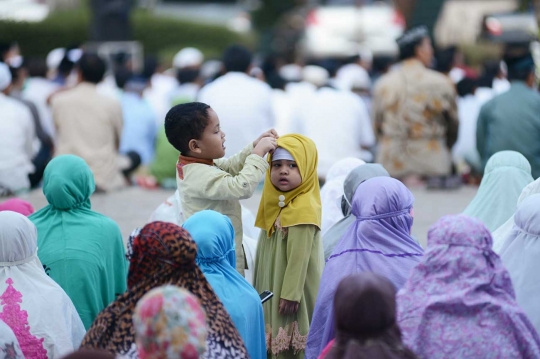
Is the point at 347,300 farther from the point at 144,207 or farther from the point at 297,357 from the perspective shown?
the point at 144,207

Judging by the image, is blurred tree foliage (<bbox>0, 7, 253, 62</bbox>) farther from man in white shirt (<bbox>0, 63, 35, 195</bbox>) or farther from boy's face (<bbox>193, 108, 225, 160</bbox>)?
boy's face (<bbox>193, 108, 225, 160</bbox>)

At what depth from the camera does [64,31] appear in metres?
22.4

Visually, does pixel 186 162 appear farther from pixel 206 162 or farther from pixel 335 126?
pixel 335 126

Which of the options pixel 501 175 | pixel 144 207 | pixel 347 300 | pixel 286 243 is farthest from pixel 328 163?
pixel 347 300

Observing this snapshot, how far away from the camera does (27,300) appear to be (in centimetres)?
402

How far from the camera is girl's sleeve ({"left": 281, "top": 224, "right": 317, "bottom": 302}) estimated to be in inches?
179

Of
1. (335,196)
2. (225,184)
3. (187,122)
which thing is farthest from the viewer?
(335,196)

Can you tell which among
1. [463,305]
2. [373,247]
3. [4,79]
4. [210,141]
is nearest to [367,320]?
[463,305]

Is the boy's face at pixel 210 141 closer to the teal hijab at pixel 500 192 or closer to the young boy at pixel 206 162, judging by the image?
the young boy at pixel 206 162

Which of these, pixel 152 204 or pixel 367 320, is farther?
pixel 152 204

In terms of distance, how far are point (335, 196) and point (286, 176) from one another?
3.60 feet

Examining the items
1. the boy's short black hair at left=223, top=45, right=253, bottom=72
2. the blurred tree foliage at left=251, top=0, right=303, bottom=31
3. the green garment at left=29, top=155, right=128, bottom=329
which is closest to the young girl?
the green garment at left=29, top=155, right=128, bottom=329

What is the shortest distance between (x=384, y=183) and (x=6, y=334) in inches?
66.1

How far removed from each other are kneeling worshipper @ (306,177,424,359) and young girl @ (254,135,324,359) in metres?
0.32
